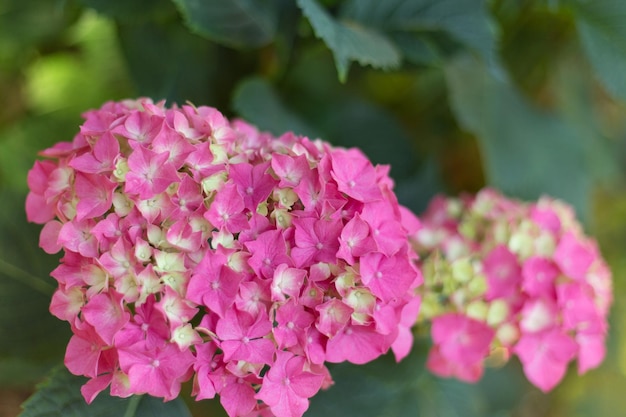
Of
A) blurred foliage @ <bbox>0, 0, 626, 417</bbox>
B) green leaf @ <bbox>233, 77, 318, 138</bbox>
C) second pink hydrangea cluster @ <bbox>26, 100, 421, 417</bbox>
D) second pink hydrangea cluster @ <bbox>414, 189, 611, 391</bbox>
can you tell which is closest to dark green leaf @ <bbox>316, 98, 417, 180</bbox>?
blurred foliage @ <bbox>0, 0, 626, 417</bbox>

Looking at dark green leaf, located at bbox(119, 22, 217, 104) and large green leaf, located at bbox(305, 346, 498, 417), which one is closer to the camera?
large green leaf, located at bbox(305, 346, 498, 417)

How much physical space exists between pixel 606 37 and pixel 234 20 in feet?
1.55

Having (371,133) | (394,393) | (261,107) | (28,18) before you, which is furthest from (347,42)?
(28,18)

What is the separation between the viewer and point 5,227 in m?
0.65

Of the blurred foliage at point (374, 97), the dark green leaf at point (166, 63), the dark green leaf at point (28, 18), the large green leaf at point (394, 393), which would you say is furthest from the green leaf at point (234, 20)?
the large green leaf at point (394, 393)

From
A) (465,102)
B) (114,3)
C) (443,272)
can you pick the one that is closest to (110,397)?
(443,272)

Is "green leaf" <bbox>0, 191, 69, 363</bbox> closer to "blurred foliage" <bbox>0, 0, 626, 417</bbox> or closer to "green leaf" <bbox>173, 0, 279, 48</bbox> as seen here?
"blurred foliage" <bbox>0, 0, 626, 417</bbox>

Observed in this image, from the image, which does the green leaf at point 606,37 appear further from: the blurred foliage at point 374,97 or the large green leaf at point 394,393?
the large green leaf at point 394,393

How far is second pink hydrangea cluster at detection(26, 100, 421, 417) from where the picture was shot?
17.7 inches

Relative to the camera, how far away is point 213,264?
454mm

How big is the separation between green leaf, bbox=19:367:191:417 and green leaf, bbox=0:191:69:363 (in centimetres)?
11

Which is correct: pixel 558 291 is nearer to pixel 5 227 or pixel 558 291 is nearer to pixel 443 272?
pixel 443 272

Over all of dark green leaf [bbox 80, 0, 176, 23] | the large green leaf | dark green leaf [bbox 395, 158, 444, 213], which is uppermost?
dark green leaf [bbox 80, 0, 176, 23]

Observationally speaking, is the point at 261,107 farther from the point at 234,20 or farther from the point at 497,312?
the point at 497,312
